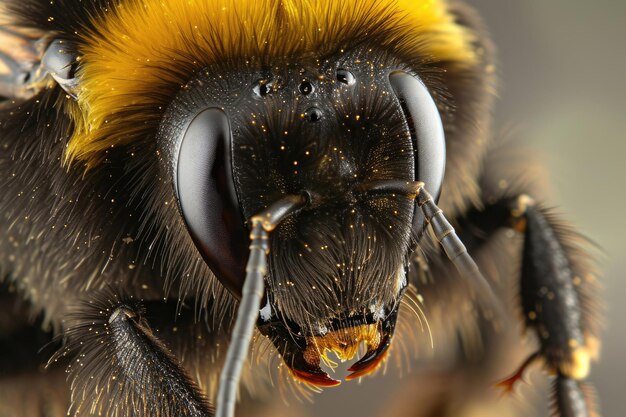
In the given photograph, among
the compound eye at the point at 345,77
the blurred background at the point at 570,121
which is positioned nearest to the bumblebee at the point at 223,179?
the compound eye at the point at 345,77

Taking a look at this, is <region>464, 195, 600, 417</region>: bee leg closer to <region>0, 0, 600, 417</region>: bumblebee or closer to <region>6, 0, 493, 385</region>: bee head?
<region>0, 0, 600, 417</region>: bumblebee

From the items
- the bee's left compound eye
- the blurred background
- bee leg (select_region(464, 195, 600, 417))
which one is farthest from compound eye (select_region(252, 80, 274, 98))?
the blurred background

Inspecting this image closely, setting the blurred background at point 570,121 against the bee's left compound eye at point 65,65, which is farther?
the blurred background at point 570,121

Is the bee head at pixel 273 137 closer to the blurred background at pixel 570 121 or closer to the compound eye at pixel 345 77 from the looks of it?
the compound eye at pixel 345 77

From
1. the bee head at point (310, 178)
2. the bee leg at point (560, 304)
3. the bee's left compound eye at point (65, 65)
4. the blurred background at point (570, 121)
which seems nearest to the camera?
the bee head at point (310, 178)

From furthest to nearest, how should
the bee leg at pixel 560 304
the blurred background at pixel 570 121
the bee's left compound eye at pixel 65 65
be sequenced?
1. the blurred background at pixel 570 121
2. the bee leg at pixel 560 304
3. the bee's left compound eye at pixel 65 65

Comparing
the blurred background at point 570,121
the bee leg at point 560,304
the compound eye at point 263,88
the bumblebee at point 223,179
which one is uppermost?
the compound eye at point 263,88

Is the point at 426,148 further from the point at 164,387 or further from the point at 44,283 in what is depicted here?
the point at 44,283

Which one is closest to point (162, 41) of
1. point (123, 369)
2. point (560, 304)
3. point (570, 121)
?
point (123, 369)

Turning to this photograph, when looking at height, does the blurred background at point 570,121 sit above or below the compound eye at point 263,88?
below

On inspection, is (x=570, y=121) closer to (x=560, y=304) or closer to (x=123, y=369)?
(x=560, y=304)
